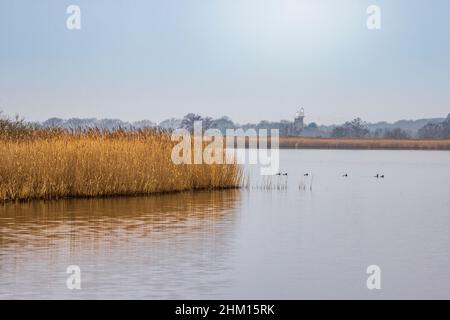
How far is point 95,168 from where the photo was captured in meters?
22.1

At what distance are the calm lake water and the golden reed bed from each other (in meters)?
0.66

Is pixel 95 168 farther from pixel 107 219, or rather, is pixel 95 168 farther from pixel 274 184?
pixel 274 184

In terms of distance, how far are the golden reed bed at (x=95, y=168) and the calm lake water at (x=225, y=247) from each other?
66cm

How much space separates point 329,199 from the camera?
953 inches

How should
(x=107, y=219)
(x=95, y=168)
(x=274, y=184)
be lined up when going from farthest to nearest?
1. (x=274, y=184)
2. (x=95, y=168)
3. (x=107, y=219)

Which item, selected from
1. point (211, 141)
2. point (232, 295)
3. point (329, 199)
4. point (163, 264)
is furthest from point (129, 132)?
point (232, 295)

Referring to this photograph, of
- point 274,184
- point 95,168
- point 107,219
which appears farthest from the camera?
point 274,184

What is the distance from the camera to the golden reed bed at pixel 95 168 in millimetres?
20672

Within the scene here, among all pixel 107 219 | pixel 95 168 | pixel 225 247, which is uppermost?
pixel 95 168

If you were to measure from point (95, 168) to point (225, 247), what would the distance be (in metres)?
8.63

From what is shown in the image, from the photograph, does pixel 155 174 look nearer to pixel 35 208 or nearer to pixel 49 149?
pixel 49 149

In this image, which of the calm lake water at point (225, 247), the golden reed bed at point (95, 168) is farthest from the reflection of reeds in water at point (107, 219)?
the golden reed bed at point (95, 168)

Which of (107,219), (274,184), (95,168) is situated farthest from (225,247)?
(274,184)
